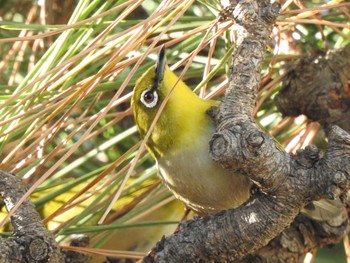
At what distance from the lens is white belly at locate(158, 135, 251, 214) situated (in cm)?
123

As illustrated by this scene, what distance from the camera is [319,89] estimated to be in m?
1.46

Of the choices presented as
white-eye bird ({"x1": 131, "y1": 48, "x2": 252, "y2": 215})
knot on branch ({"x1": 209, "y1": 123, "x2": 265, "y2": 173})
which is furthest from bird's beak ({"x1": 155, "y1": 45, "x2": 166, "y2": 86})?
knot on branch ({"x1": 209, "y1": 123, "x2": 265, "y2": 173})

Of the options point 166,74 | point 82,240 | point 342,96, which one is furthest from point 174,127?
point 342,96

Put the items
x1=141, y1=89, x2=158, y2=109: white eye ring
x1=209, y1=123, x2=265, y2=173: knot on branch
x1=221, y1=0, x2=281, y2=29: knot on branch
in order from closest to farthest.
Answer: x1=209, y1=123, x2=265, y2=173: knot on branch → x1=221, y1=0, x2=281, y2=29: knot on branch → x1=141, y1=89, x2=158, y2=109: white eye ring

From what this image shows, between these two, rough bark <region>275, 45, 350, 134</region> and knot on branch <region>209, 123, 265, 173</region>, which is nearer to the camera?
knot on branch <region>209, 123, 265, 173</region>

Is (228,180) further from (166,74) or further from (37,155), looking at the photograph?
(37,155)

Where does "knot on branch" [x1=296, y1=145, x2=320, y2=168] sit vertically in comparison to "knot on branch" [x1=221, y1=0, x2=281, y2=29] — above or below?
below

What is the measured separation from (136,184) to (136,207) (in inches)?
2.2

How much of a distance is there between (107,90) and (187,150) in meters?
0.16

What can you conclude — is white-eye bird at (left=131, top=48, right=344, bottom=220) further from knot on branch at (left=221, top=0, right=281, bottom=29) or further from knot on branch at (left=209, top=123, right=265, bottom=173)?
knot on branch at (left=209, top=123, right=265, bottom=173)

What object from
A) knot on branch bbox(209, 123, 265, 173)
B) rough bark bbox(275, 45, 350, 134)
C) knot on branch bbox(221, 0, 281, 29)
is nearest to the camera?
knot on branch bbox(209, 123, 265, 173)

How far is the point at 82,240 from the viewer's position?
127 centimetres

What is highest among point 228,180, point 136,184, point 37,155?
point 37,155

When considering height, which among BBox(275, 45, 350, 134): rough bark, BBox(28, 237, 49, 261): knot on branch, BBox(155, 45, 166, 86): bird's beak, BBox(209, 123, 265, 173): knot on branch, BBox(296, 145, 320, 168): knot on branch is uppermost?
BBox(155, 45, 166, 86): bird's beak
